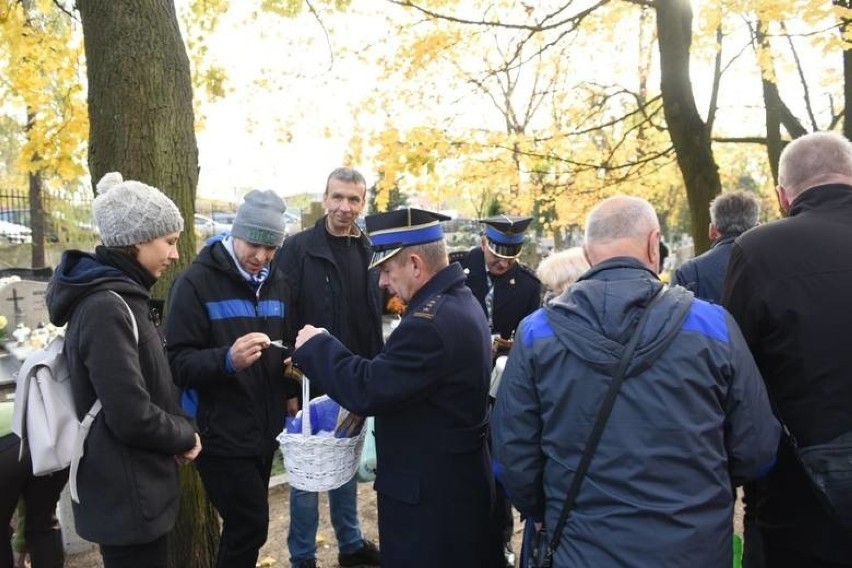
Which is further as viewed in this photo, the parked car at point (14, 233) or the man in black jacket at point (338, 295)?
the parked car at point (14, 233)

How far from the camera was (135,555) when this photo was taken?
7.57ft

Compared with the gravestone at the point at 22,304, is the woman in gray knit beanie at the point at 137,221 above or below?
above

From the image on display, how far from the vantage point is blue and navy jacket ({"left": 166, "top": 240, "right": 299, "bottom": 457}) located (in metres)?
2.74

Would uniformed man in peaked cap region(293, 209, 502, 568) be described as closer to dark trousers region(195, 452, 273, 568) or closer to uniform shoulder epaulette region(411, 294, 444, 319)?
uniform shoulder epaulette region(411, 294, 444, 319)

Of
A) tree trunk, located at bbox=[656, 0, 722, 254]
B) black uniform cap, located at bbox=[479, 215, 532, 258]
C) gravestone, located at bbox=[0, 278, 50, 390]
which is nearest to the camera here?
black uniform cap, located at bbox=[479, 215, 532, 258]

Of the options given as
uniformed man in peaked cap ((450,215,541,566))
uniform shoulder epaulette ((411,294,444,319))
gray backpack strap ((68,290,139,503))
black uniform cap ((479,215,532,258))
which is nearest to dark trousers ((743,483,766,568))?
uniform shoulder epaulette ((411,294,444,319))

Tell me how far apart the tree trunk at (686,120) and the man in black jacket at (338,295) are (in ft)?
15.3

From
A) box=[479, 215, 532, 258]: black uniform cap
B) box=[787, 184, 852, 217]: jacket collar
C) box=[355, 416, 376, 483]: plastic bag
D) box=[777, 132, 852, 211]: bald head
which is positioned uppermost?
box=[777, 132, 852, 211]: bald head

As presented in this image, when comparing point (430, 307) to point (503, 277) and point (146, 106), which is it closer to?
point (146, 106)

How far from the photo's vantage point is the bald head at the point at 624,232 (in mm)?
1916

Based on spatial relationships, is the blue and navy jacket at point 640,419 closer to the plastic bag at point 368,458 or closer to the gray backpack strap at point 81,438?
the plastic bag at point 368,458

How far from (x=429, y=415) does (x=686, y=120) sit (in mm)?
6094

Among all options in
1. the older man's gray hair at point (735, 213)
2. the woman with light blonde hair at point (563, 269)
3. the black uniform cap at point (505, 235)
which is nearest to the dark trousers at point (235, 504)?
the woman with light blonde hair at point (563, 269)

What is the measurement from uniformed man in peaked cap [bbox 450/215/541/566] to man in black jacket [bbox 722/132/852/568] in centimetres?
194
